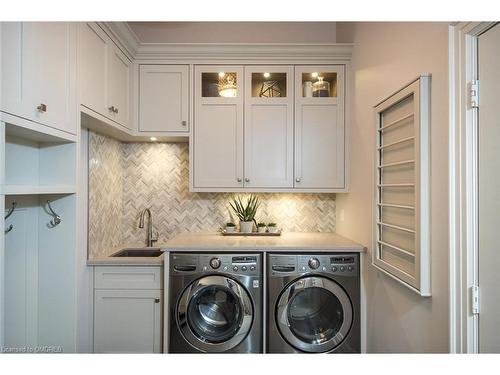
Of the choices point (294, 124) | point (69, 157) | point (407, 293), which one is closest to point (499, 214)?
point (407, 293)

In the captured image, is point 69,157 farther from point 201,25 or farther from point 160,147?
point 201,25

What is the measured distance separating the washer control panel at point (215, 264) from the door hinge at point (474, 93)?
153 centimetres

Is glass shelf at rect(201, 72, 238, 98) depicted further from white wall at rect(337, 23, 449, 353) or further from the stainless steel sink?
the stainless steel sink

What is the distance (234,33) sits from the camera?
2832 mm

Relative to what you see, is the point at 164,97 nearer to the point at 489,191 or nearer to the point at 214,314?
the point at 214,314

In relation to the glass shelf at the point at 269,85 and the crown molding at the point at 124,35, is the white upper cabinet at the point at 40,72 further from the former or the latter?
the glass shelf at the point at 269,85

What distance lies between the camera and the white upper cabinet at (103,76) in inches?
68.2

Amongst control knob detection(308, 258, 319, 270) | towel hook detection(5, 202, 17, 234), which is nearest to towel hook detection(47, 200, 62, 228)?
towel hook detection(5, 202, 17, 234)

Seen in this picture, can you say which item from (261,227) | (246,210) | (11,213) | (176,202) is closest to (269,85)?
(246,210)

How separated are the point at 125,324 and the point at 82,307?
0.32 meters

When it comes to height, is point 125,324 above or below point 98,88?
below

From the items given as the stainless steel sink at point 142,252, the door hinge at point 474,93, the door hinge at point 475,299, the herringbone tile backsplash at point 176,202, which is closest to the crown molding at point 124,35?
the herringbone tile backsplash at point 176,202
